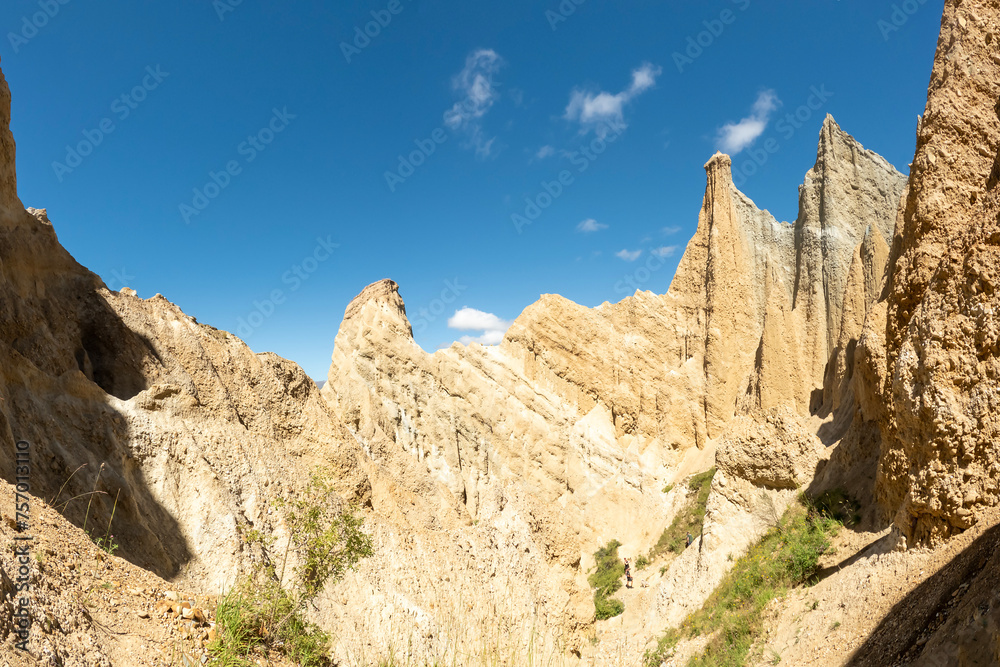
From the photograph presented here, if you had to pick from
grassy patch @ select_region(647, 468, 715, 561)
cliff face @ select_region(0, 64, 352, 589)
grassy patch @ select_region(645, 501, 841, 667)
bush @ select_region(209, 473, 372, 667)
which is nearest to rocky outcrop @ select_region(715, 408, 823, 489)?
grassy patch @ select_region(645, 501, 841, 667)

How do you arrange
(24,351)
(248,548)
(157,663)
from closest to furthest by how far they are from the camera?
(157,663)
(24,351)
(248,548)

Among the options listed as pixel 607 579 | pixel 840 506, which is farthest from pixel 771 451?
pixel 607 579

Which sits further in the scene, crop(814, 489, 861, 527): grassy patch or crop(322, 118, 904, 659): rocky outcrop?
crop(322, 118, 904, 659): rocky outcrop

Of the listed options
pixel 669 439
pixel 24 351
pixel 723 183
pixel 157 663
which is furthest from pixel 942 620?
pixel 723 183

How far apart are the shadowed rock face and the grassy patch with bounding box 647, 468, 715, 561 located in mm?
17701

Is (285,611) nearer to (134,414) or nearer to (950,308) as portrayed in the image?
(134,414)

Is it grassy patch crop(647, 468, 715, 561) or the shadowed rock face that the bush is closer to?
the shadowed rock face

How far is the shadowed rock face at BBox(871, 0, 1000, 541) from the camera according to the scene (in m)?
5.86

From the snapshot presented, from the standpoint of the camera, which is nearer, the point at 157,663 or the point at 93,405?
the point at 157,663

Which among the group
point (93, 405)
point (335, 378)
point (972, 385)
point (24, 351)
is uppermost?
point (335, 378)

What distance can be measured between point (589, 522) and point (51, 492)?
2790 centimetres

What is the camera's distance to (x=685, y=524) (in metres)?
26.1

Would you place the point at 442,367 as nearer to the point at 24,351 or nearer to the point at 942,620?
the point at 24,351

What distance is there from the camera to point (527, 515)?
1542 centimetres
